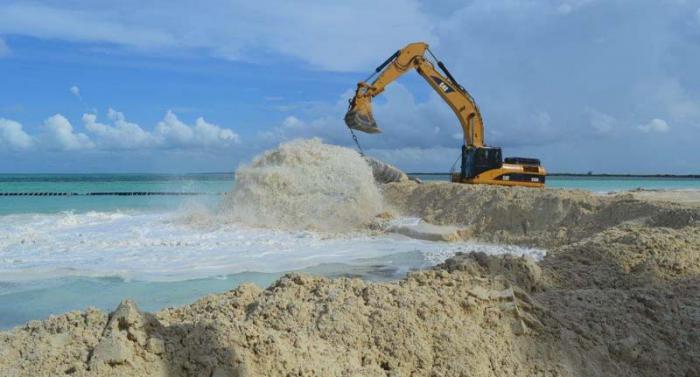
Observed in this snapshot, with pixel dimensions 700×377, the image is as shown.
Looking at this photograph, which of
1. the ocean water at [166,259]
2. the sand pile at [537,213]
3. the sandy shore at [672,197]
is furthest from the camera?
the sandy shore at [672,197]

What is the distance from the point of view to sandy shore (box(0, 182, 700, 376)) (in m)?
3.58

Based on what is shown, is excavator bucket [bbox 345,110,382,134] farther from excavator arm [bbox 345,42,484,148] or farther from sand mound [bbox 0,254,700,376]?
sand mound [bbox 0,254,700,376]

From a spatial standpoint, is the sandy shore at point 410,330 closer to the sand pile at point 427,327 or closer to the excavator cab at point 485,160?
the sand pile at point 427,327

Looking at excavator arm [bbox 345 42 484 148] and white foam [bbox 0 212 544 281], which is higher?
excavator arm [bbox 345 42 484 148]

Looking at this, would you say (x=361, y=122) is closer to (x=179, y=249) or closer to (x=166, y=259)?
(x=179, y=249)

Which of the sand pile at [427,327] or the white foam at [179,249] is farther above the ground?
the sand pile at [427,327]

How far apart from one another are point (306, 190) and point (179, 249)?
227 inches

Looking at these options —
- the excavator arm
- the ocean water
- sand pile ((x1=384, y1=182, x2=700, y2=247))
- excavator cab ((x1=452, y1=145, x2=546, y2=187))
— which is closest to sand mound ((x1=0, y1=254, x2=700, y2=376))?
the ocean water

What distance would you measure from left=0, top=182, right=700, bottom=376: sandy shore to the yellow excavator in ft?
35.2

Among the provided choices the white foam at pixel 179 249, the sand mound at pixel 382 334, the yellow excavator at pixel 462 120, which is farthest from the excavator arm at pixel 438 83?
the sand mound at pixel 382 334

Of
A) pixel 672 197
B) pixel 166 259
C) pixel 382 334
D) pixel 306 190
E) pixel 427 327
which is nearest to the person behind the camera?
pixel 382 334

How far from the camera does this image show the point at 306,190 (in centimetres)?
1678

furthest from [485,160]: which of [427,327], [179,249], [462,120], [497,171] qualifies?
[427,327]

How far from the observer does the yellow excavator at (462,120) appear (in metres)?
17.1
